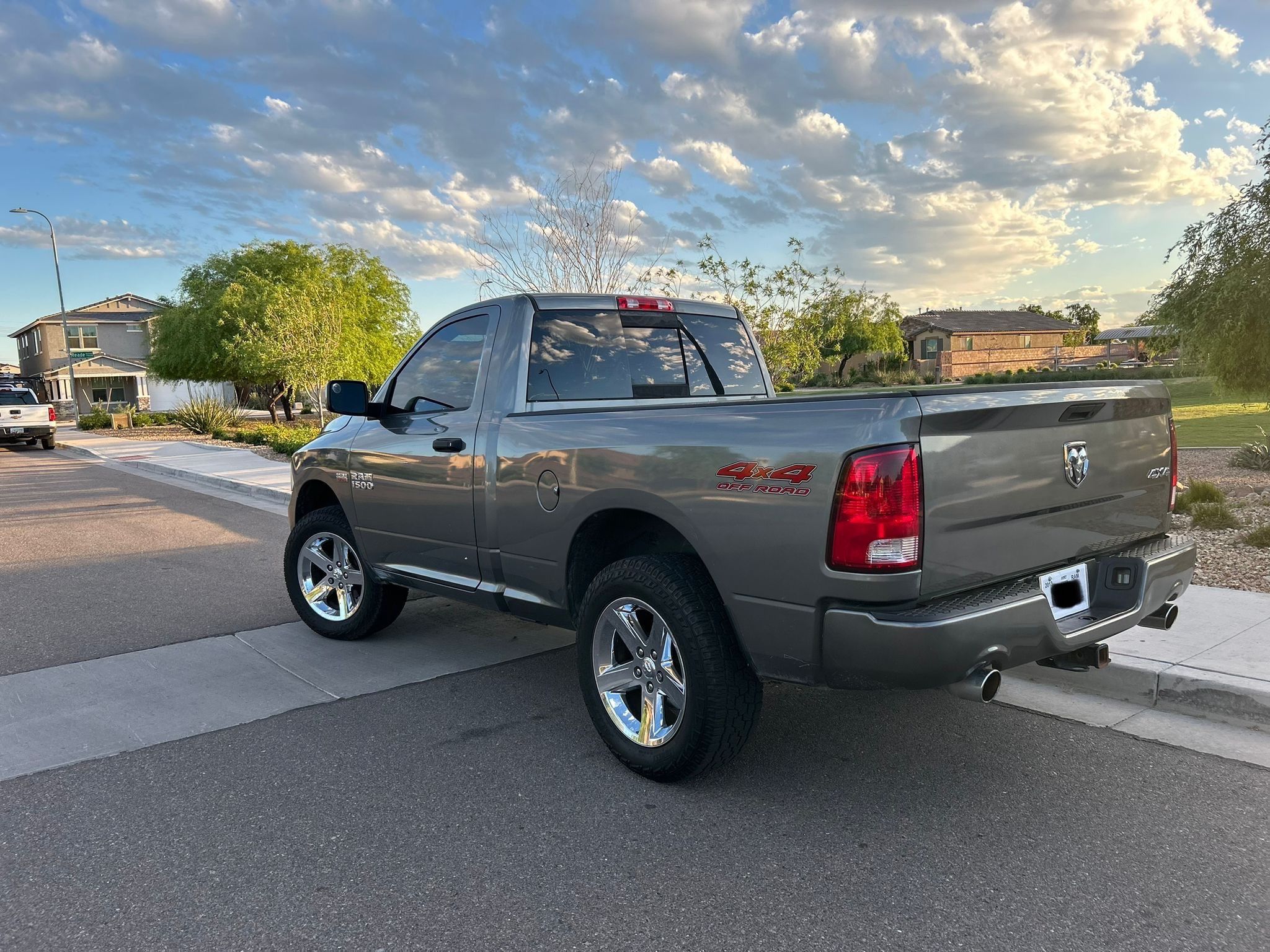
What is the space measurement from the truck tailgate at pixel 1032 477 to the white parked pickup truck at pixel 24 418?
94.4ft

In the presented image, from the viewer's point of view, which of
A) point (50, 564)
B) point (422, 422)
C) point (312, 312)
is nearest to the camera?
point (422, 422)

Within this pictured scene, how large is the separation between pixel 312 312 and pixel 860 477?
2442 cm

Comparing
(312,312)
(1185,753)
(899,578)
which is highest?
(312,312)

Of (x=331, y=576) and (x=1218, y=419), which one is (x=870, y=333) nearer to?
(x=1218, y=419)

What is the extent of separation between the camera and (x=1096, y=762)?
3.81 meters

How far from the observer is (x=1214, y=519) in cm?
800

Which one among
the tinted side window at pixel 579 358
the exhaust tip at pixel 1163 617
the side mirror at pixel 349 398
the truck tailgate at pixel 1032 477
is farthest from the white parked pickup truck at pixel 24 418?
the exhaust tip at pixel 1163 617

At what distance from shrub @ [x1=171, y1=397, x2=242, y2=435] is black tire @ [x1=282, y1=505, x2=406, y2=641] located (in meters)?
23.6

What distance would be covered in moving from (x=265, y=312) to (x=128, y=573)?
70.2 feet

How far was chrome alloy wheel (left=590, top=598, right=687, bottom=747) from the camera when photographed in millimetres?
3627

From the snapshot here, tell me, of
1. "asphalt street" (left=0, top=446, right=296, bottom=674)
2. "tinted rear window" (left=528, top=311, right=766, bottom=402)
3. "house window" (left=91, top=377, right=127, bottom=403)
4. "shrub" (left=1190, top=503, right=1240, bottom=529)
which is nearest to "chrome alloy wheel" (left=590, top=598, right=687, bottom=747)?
"tinted rear window" (left=528, top=311, right=766, bottom=402)

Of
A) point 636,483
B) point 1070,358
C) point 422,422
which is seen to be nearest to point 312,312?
point 422,422

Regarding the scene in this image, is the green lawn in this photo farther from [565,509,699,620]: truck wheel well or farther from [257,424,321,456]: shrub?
[257,424,321,456]: shrub

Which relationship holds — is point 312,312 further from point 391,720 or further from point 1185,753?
point 1185,753
